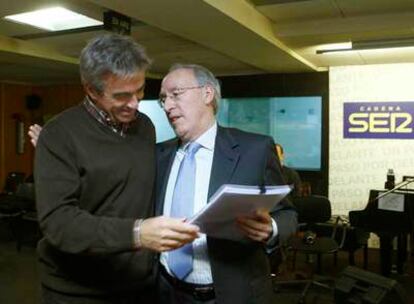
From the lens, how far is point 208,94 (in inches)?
65.2

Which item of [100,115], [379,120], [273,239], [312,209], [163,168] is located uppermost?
[379,120]

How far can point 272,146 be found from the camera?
1.61 m

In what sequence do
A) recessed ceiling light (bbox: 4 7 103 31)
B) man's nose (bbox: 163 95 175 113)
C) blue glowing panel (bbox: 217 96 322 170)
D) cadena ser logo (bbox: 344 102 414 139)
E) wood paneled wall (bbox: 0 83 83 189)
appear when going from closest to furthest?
man's nose (bbox: 163 95 175 113) → recessed ceiling light (bbox: 4 7 103 31) → cadena ser logo (bbox: 344 102 414 139) → blue glowing panel (bbox: 217 96 322 170) → wood paneled wall (bbox: 0 83 83 189)

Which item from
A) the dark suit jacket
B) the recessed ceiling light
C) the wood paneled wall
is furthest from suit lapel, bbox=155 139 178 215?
the wood paneled wall

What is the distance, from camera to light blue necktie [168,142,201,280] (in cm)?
152

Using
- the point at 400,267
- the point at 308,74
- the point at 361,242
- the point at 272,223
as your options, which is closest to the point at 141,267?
the point at 272,223

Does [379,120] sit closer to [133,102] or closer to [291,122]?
[291,122]

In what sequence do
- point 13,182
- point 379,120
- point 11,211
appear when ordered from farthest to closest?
point 13,182 → point 11,211 → point 379,120

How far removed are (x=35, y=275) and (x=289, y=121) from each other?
13.1ft

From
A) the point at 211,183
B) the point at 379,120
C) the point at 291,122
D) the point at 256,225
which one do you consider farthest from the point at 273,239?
the point at 291,122

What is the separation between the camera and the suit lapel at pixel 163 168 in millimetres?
1594

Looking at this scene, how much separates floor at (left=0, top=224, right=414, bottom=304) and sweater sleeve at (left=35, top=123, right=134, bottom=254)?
3.35 m

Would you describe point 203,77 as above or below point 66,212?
above

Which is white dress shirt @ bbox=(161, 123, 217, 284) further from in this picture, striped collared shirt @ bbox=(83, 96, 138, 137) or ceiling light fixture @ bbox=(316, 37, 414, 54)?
ceiling light fixture @ bbox=(316, 37, 414, 54)
